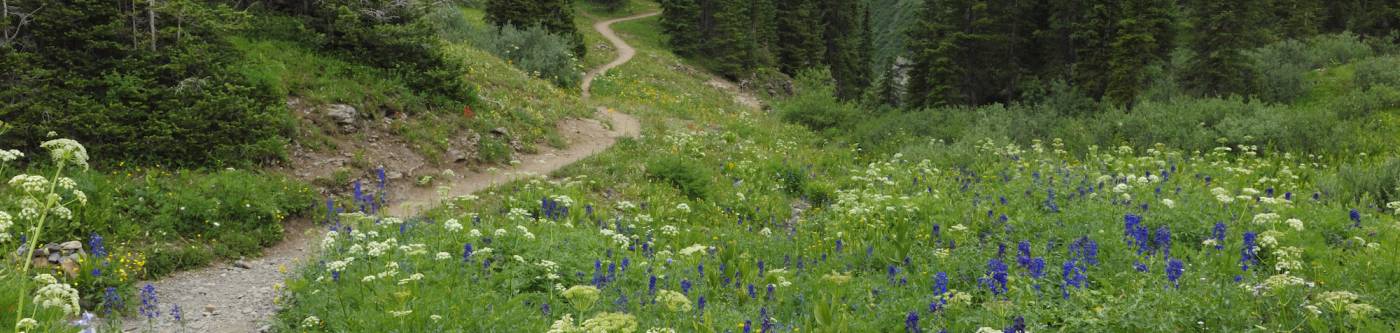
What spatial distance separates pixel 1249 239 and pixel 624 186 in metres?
10.3

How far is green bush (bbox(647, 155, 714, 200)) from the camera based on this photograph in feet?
49.3

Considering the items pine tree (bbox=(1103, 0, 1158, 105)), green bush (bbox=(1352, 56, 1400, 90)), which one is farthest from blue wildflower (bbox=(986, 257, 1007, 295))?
green bush (bbox=(1352, 56, 1400, 90))

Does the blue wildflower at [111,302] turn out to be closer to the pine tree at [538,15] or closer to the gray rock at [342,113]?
the gray rock at [342,113]

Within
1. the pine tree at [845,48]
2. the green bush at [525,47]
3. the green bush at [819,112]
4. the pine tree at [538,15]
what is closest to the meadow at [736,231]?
the green bush at [525,47]

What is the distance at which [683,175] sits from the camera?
15.5m

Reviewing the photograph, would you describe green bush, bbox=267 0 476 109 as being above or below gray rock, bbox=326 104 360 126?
above

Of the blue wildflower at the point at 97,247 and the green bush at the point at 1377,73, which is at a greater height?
the green bush at the point at 1377,73

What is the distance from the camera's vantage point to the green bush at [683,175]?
1504cm

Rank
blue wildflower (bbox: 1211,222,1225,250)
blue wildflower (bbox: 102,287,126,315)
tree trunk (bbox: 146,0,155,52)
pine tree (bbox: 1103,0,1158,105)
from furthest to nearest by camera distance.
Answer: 1. pine tree (bbox: 1103,0,1158,105)
2. tree trunk (bbox: 146,0,155,52)
3. blue wildflower (bbox: 102,287,126,315)
4. blue wildflower (bbox: 1211,222,1225,250)

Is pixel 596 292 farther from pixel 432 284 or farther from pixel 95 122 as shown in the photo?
pixel 95 122

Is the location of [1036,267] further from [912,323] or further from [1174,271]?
[912,323]

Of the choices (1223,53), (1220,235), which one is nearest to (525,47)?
(1223,53)

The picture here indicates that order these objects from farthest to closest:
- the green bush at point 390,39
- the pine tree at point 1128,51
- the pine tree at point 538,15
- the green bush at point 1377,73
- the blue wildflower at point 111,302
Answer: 1. the pine tree at point 538,15
2. the pine tree at point 1128,51
3. the green bush at point 1377,73
4. the green bush at point 390,39
5. the blue wildflower at point 111,302

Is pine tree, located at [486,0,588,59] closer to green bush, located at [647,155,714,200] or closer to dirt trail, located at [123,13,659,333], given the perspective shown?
green bush, located at [647,155,714,200]
